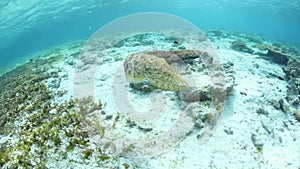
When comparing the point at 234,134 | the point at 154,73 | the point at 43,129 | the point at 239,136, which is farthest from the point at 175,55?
the point at 43,129

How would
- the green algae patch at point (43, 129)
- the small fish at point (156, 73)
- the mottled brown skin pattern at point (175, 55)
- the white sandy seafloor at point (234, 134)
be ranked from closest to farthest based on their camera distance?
the green algae patch at point (43, 129), the white sandy seafloor at point (234, 134), the small fish at point (156, 73), the mottled brown skin pattern at point (175, 55)

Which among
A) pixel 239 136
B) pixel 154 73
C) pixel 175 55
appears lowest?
pixel 239 136

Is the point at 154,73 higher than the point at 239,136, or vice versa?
the point at 154,73

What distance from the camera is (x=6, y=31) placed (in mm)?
39094

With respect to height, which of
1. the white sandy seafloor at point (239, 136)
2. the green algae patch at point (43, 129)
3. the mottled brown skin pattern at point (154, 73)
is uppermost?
the mottled brown skin pattern at point (154, 73)

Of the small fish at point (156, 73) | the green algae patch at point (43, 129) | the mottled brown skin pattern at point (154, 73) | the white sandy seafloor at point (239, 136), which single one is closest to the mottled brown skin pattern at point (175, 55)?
the mottled brown skin pattern at point (154, 73)

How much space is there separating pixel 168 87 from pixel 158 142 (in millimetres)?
1705

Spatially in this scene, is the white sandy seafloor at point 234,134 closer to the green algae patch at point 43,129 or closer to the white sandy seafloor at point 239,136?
the white sandy seafloor at point 239,136

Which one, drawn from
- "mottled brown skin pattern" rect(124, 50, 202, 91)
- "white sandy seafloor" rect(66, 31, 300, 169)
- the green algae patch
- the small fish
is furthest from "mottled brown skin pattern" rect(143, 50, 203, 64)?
the green algae patch

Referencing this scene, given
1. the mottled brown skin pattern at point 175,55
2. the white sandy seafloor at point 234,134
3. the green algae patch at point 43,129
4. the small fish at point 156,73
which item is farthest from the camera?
the mottled brown skin pattern at point 175,55

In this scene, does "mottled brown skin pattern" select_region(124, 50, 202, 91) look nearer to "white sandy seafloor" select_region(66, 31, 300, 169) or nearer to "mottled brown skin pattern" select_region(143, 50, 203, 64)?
"white sandy seafloor" select_region(66, 31, 300, 169)

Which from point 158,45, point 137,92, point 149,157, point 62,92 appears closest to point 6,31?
point 158,45

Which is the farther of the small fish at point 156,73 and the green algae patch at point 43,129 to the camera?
the small fish at point 156,73

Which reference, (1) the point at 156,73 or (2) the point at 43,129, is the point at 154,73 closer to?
(1) the point at 156,73
